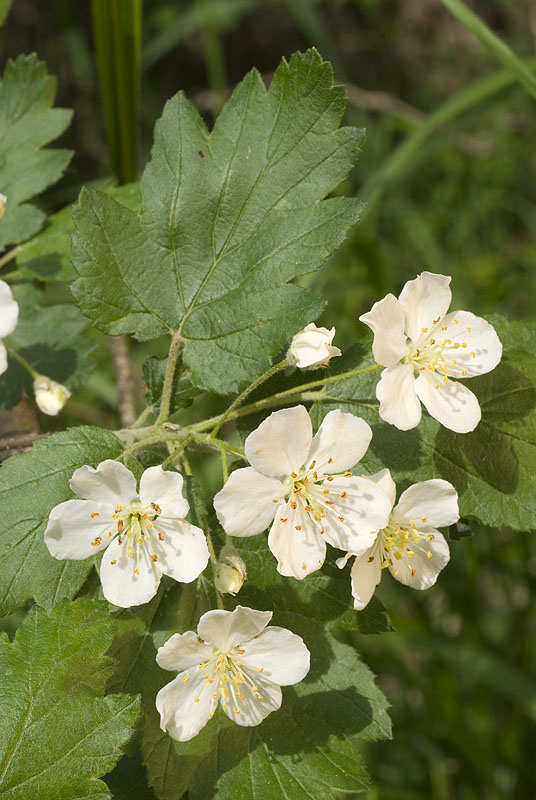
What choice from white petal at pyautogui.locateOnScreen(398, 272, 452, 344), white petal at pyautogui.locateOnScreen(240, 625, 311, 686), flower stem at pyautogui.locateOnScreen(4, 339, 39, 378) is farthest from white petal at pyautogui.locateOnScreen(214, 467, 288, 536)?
flower stem at pyautogui.locateOnScreen(4, 339, 39, 378)

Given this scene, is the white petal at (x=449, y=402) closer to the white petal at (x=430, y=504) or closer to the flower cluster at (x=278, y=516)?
the flower cluster at (x=278, y=516)

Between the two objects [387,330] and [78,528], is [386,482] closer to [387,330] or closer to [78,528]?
[387,330]

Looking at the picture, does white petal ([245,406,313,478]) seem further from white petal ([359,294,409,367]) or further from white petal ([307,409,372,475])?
white petal ([359,294,409,367])

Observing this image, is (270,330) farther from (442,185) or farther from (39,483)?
(442,185)

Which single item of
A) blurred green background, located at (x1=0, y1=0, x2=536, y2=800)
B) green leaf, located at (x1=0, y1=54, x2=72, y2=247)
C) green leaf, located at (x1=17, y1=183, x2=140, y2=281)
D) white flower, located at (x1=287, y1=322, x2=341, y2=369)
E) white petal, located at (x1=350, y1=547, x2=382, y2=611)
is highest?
green leaf, located at (x1=0, y1=54, x2=72, y2=247)

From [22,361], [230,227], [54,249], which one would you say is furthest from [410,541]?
[54,249]
